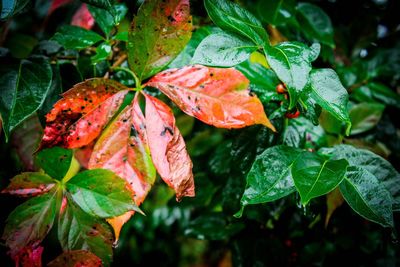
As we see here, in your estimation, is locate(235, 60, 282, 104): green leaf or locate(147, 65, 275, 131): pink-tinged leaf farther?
locate(235, 60, 282, 104): green leaf

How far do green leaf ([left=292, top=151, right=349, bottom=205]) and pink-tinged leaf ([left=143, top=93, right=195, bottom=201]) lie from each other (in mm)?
167

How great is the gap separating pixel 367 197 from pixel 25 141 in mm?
789

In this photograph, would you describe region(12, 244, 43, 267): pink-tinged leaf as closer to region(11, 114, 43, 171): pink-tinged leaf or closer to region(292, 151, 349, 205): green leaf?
region(11, 114, 43, 171): pink-tinged leaf

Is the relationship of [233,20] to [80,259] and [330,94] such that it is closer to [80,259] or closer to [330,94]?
[330,94]

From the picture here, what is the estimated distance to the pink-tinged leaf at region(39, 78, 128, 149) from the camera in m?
0.49

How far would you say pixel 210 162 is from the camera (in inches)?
33.9

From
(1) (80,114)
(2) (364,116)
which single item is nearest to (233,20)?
(1) (80,114)

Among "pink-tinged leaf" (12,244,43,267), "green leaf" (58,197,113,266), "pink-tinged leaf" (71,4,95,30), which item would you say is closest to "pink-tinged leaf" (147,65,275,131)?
"green leaf" (58,197,113,266)

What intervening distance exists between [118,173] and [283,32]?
0.73 meters

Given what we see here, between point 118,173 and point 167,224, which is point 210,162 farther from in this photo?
point 167,224

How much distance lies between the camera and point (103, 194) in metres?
0.51

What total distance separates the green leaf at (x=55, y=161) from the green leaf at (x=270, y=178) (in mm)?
331

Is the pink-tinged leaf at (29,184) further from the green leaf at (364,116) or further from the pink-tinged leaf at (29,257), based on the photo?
the green leaf at (364,116)

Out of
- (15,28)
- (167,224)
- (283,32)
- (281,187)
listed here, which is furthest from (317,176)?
(15,28)
